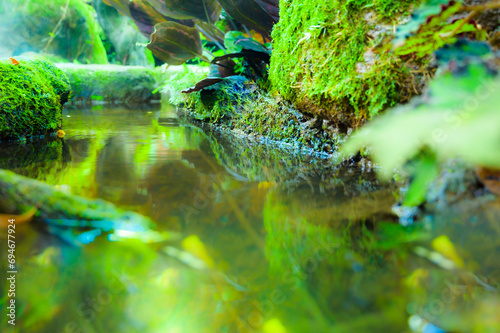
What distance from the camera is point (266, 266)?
45.9 inches

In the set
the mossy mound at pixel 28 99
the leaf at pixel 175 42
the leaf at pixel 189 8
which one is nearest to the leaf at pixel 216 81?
the leaf at pixel 175 42

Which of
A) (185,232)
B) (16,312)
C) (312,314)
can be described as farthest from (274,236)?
(16,312)

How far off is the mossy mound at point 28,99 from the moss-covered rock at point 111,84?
3944 millimetres

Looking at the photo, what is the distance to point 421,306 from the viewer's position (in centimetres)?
93

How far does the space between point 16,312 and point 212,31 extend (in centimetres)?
450

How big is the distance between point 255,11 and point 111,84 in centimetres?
541

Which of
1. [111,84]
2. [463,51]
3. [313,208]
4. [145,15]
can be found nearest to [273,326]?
[313,208]

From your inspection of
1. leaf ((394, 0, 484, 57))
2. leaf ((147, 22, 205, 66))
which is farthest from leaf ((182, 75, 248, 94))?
leaf ((394, 0, 484, 57))

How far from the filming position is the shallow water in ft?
2.99

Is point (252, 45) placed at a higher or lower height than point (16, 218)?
higher

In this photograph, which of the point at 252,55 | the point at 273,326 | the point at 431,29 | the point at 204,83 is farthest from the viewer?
the point at 204,83

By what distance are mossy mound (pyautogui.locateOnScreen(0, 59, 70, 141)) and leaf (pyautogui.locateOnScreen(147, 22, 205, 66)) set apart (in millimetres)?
1225

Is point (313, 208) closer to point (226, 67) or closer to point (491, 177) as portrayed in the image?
point (491, 177)

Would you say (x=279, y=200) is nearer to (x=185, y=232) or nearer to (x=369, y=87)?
(x=185, y=232)
